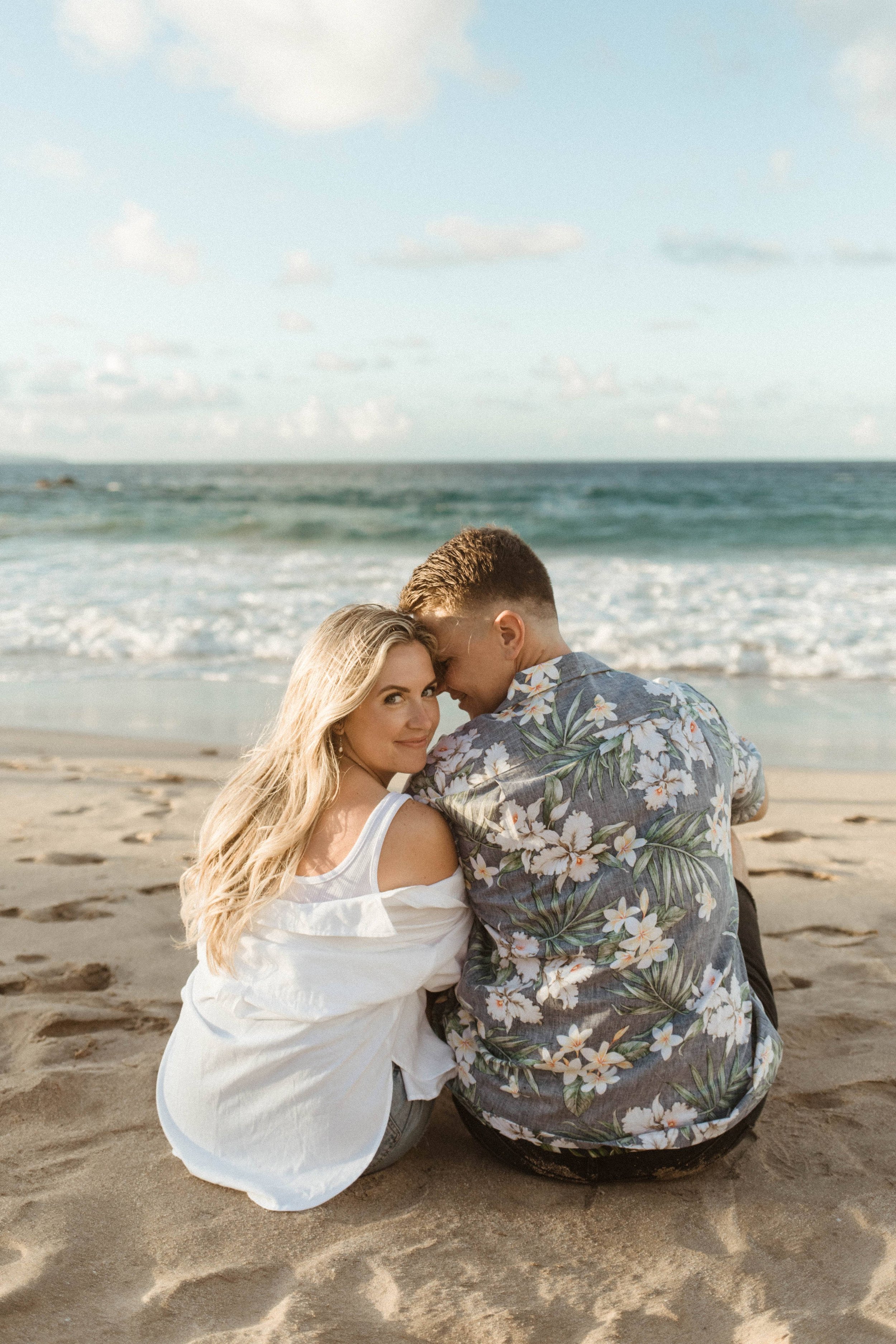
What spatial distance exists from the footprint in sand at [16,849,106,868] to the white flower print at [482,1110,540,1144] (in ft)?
7.68

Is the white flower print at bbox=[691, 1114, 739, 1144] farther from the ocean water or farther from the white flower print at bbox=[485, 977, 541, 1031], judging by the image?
the ocean water

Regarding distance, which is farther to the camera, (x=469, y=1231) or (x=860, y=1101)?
(x=860, y=1101)

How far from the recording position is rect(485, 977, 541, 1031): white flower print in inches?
83.1

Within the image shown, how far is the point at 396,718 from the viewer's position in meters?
2.18

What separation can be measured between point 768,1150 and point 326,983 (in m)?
1.14

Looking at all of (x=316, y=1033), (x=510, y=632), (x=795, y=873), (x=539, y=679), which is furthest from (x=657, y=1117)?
(x=795, y=873)

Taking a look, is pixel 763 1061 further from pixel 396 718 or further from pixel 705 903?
pixel 396 718

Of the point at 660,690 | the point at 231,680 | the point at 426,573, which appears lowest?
the point at 231,680

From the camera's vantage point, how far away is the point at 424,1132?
7.98 ft

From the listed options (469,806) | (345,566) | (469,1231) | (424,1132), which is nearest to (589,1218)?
(469,1231)

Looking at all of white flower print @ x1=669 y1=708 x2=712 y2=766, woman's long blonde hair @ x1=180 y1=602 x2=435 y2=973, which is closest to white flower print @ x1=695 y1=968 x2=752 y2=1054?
white flower print @ x1=669 y1=708 x2=712 y2=766

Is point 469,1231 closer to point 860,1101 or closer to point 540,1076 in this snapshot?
point 540,1076

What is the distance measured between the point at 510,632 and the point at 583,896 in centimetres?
56

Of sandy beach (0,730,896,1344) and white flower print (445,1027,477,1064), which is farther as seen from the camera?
white flower print (445,1027,477,1064)
